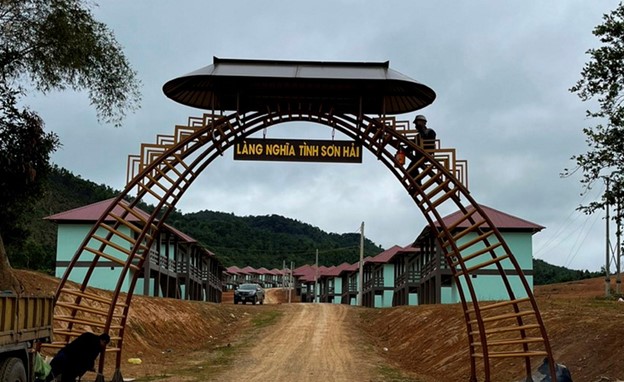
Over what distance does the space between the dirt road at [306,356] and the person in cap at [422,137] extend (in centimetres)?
675

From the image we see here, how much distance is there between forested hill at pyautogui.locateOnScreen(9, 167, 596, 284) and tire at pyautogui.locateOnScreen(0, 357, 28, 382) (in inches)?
1870

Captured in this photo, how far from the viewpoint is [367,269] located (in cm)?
7319

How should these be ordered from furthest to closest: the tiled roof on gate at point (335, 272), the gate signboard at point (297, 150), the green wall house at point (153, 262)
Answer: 1. the tiled roof on gate at point (335, 272)
2. the green wall house at point (153, 262)
3. the gate signboard at point (297, 150)

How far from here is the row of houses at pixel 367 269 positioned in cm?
4000

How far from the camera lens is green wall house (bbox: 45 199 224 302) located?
39.6 metres

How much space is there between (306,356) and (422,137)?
11372 millimetres

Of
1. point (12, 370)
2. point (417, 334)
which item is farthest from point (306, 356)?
point (12, 370)

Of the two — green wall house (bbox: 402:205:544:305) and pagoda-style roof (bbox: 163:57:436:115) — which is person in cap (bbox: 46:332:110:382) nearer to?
pagoda-style roof (bbox: 163:57:436:115)

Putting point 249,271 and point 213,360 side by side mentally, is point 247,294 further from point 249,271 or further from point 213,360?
point 249,271

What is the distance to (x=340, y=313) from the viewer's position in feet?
136

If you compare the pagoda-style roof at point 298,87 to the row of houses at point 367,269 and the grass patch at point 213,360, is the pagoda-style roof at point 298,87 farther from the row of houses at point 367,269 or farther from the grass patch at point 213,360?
the row of houses at point 367,269

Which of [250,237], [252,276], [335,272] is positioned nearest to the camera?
[335,272]

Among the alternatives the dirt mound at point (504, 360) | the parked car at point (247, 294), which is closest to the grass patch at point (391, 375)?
the dirt mound at point (504, 360)

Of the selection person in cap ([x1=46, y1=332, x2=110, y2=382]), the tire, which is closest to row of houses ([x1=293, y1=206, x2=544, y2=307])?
person in cap ([x1=46, y1=332, x2=110, y2=382])
